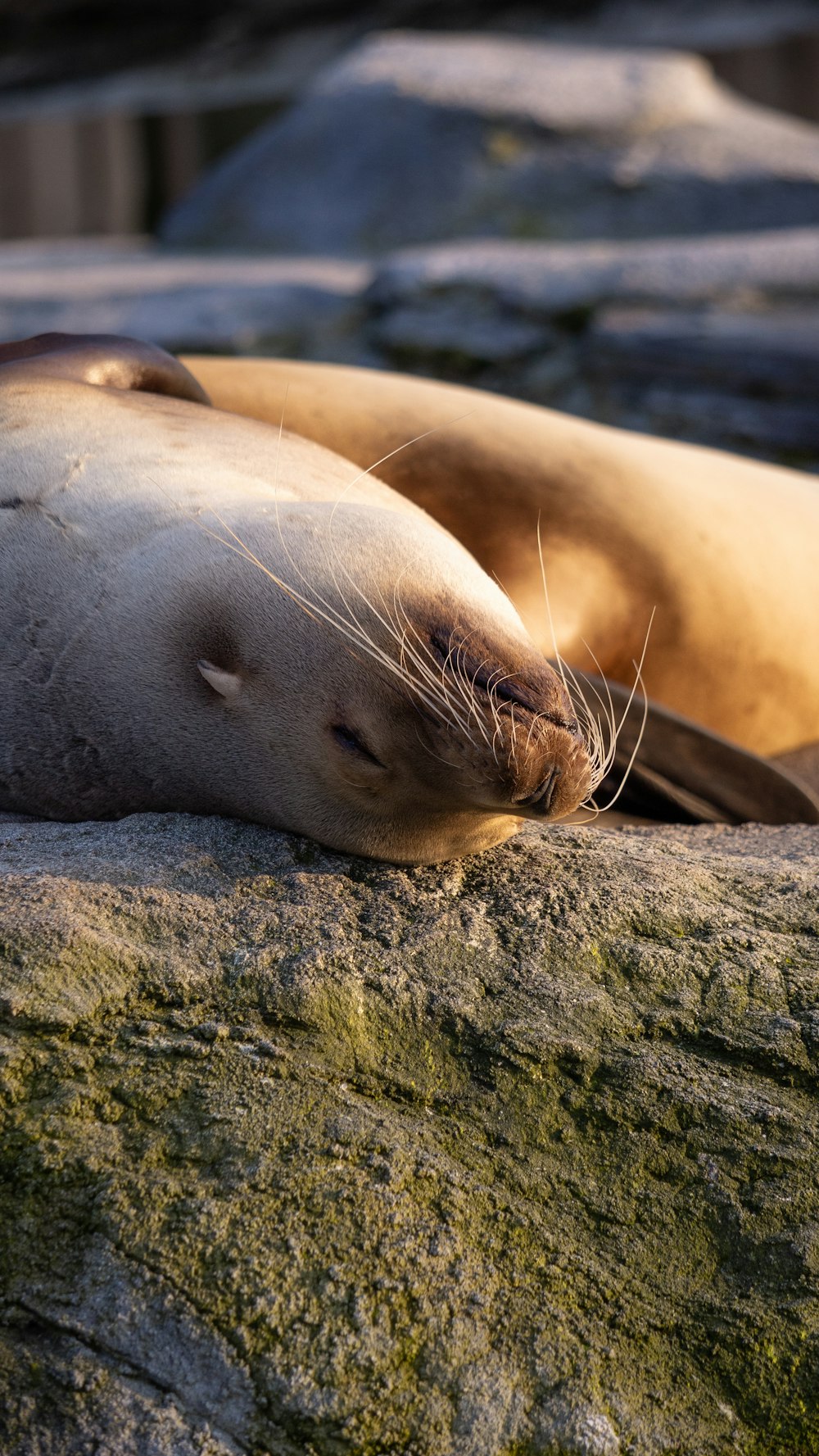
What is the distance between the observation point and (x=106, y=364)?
3.25 m

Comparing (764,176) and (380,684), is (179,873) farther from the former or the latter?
(764,176)

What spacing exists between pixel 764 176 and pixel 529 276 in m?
2.81

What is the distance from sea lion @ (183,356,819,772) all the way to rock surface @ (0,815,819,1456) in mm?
1327

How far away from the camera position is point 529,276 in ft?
22.2

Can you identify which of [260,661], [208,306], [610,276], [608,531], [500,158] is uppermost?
[500,158]

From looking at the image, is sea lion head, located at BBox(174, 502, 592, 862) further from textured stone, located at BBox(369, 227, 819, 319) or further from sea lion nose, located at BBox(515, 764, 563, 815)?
textured stone, located at BBox(369, 227, 819, 319)

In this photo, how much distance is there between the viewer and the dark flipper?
291 centimetres

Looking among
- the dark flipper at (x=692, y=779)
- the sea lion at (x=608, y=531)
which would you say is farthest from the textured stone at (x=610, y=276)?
the dark flipper at (x=692, y=779)

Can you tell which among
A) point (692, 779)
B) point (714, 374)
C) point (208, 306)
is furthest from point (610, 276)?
point (692, 779)

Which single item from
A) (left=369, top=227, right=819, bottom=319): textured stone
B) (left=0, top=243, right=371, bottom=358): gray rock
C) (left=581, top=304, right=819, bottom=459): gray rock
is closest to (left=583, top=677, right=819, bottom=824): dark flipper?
(left=581, top=304, right=819, bottom=459): gray rock

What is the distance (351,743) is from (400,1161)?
73cm

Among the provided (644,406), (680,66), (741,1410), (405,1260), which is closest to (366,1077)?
(405,1260)

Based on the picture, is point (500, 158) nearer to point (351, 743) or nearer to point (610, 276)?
point (610, 276)

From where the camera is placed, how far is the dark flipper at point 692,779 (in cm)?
291
